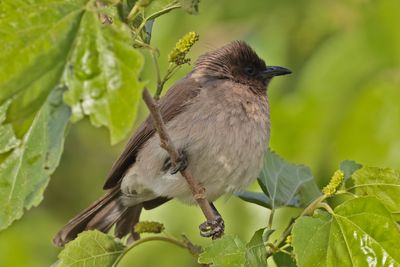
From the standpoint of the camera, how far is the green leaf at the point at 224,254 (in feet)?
9.91

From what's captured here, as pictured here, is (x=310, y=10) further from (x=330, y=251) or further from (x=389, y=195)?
(x=330, y=251)

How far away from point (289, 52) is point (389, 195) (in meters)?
3.28

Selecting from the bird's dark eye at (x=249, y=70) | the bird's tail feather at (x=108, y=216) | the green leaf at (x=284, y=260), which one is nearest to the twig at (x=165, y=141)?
the green leaf at (x=284, y=260)

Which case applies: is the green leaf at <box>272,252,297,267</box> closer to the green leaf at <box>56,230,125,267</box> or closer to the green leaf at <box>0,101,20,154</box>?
the green leaf at <box>56,230,125,267</box>

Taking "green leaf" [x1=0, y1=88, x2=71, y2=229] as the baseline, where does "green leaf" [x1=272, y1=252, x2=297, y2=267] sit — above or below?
below

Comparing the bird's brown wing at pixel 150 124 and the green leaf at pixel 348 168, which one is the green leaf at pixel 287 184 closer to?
the green leaf at pixel 348 168

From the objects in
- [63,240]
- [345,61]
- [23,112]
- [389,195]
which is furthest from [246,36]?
[23,112]

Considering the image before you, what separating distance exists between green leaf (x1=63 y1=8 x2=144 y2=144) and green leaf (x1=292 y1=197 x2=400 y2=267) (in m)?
0.92

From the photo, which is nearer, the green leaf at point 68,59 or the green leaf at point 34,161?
the green leaf at point 68,59

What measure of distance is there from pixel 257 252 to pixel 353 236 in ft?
1.12

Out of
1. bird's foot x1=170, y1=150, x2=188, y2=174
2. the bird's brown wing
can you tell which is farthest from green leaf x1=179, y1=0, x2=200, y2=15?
the bird's brown wing

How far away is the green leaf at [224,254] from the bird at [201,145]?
3.59 feet

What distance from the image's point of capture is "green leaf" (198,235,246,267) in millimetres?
3021

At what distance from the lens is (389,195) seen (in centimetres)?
330
